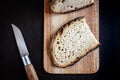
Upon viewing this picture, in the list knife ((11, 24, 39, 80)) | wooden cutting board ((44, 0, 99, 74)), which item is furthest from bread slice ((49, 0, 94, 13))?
knife ((11, 24, 39, 80))

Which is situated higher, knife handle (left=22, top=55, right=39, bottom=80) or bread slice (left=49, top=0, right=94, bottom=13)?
bread slice (left=49, top=0, right=94, bottom=13)

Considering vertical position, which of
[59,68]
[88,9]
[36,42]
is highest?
[88,9]

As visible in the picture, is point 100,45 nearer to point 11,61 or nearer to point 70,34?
point 70,34

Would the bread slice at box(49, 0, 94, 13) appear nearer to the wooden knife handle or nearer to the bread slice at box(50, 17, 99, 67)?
the bread slice at box(50, 17, 99, 67)

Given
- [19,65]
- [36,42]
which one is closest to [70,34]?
[36,42]

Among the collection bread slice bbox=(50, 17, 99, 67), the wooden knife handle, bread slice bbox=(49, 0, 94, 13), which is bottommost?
the wooden knife handle

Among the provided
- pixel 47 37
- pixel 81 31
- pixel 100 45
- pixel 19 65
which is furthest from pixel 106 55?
pixel 19 65

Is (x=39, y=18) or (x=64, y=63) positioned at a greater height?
(x=39, y=18)
